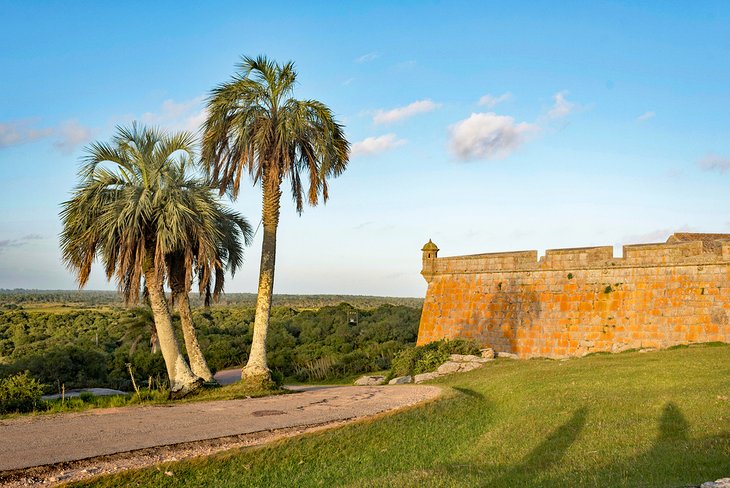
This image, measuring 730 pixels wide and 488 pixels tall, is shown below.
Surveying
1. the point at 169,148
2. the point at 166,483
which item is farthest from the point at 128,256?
the point at 166,483

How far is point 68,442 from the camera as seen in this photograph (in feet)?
32.2

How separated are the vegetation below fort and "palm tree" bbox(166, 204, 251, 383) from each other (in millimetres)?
1551

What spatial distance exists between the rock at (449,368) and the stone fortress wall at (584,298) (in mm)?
4139

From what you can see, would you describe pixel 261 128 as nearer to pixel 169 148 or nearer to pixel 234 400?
pixel 169 148

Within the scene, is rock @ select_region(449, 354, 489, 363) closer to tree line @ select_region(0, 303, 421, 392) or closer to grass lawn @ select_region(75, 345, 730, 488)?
tree line @ select_region(0, 303, 421, 392)

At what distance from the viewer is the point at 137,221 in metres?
15.4

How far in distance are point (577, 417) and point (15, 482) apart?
30.0 ft

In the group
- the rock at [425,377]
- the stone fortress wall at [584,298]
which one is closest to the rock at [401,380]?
the rock at [425,377]

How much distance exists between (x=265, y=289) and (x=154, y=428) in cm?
611

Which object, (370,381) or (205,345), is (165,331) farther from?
(205,345)

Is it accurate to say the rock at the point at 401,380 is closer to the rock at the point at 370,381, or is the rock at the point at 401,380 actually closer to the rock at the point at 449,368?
the rock at the point at 370,381

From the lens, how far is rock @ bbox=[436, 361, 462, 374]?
21438 mm

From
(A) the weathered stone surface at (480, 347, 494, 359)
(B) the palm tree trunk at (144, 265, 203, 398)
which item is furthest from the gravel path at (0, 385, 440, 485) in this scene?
(A) the weathered stone surface at (480, 347, 494, 359)

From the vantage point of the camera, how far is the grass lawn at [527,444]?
28.5 ft
